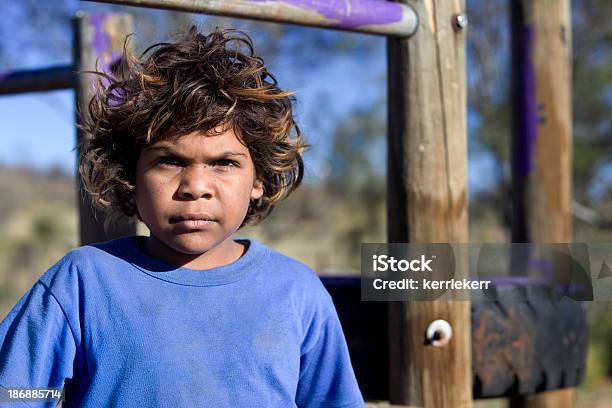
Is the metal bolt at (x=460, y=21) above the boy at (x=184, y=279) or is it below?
above

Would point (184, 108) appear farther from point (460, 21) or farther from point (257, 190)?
point (460, 21)

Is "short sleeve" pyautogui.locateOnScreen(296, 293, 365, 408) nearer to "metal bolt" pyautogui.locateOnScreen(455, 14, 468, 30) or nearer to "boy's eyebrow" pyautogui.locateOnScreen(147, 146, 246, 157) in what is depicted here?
"boy's eyebrow" pyautogui.locateOnScreen(147, 146, 246, 157)

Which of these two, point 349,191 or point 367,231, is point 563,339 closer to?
point 367,231

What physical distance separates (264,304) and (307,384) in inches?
8.2

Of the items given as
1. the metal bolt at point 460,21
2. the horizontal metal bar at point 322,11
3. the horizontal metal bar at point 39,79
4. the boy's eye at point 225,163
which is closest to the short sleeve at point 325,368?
the boy's eye at point 225,163

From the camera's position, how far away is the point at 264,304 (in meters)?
1.56

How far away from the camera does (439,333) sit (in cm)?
213

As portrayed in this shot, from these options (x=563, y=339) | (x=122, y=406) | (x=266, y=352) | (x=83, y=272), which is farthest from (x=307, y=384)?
(x=563, y=339)

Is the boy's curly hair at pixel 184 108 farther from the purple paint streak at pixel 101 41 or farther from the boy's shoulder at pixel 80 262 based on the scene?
the purple paint streak at pixel 101 41

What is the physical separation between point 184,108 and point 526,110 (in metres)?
2.30

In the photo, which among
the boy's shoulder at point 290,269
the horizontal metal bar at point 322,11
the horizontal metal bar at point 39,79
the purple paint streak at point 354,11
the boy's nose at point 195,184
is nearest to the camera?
the boy's nose at point 195,184

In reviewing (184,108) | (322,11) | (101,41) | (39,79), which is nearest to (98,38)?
(101,41)

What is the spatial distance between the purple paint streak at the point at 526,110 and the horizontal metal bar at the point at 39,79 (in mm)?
1849

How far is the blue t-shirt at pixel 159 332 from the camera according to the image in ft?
4.59
